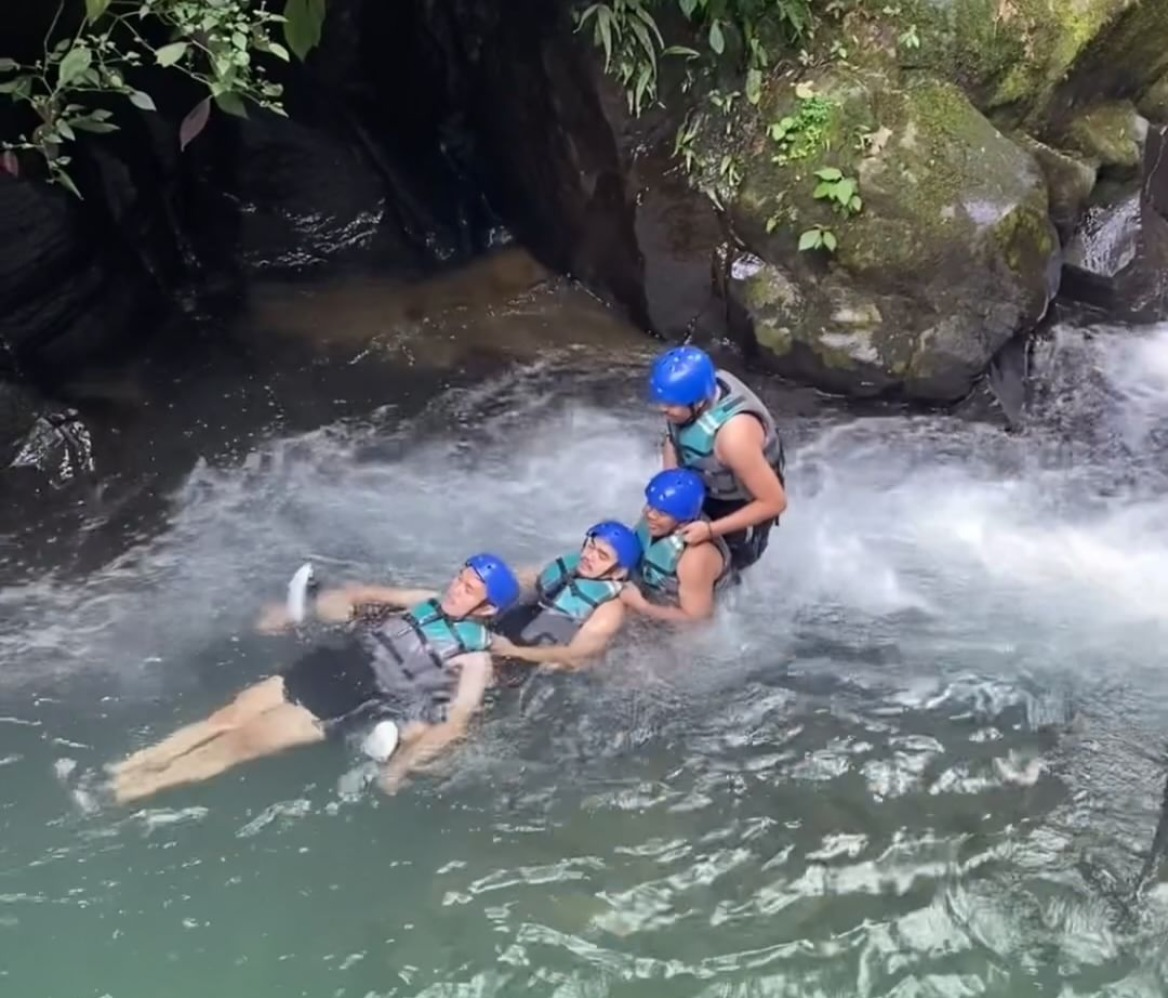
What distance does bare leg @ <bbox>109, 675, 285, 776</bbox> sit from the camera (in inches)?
180

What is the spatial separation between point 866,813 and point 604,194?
12.6 feet

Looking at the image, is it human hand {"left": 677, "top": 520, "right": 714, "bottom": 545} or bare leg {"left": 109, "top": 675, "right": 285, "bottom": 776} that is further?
human hand {"left": 677, "top": 520, "right": 714, "bottom": 545}

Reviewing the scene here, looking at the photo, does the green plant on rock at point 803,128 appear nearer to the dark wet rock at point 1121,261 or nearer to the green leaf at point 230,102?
the dark wet rock at point 1121,261

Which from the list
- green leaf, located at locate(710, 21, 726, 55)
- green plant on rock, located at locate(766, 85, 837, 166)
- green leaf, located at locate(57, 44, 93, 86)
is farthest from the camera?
green plant on rock, located at locate(766, 85, 837, 166)

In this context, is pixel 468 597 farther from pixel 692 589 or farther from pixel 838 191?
→ pixel 838 191

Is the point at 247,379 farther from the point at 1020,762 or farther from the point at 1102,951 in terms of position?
the point at 1102,951

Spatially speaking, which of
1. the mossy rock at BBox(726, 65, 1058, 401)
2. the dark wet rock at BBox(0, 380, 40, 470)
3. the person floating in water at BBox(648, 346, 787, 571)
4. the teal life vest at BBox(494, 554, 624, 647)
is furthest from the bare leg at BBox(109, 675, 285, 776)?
the mossy rock at BBox(726, 65, 1058, 401)

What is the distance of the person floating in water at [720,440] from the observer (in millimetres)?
5043

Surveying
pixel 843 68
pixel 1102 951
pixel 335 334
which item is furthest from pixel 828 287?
pixel 1102 951

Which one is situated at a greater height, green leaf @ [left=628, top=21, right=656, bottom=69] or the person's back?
green leaf @ [left=628, top=21, right=656, bottom=69]

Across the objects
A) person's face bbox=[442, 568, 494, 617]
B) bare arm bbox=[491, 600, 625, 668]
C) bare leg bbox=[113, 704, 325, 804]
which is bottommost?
bare leg bbox=[113, 704, 325, 804]

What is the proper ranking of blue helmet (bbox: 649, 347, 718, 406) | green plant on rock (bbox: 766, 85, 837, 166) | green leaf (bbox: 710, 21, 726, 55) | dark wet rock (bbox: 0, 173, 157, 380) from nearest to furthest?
blue helmet (bbox: 649, 347, 718, 406) < dark wet rock (bbox: 0, 173, 157, 380) < green leaf (bbox: 710, 21, 726, 55) < green plant on rock (bbox: 766, 85, 837, 166)

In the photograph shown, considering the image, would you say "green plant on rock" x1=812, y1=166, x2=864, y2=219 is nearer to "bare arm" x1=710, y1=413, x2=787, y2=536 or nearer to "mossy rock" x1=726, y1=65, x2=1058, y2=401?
"mossy rock" x1=726, y1=65, x2=1058, y2=401

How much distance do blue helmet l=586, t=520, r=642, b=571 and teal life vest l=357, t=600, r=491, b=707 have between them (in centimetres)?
59
